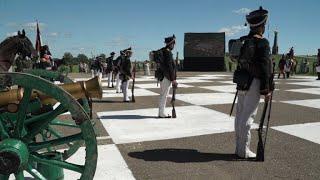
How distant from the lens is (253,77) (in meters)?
5.09

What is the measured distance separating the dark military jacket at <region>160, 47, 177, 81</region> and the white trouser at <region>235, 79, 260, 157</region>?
3.27m

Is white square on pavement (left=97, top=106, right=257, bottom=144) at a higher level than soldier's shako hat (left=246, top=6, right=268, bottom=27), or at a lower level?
lower

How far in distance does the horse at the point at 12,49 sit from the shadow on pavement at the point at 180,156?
2.27 meters

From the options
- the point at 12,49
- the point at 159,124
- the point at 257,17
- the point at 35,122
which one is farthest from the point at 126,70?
the point at 35,122

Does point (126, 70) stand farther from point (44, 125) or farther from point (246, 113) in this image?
point (44, 125)

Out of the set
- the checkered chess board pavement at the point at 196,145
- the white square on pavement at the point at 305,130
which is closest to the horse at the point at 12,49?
the checkered chess board pavement at the point at 196,145

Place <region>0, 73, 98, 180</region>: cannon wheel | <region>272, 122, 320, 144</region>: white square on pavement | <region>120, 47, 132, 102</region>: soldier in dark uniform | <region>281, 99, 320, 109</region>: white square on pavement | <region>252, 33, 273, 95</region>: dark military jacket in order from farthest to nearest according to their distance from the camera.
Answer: <region>120, 47, 132, 102</region>: soldier in dark uniform < <region>281, 99, 320, 109</region>: white square on pavement < <region>272, 122, 320, 144</region>: white square on pavement < <region>252, 33, 273, 95</region>: dark military jacket < <region>0, 73, 98, 180</region>: cannon wheel

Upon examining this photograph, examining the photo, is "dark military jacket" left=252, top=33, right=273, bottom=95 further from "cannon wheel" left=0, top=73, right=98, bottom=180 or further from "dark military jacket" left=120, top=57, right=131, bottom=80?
"dark military jacket" left=120, top=57, right=131, bottom=80

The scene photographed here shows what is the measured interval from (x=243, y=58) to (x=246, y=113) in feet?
2.35

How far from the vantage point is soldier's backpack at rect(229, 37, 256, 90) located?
5.01 meters

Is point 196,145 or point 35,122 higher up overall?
point 35,122

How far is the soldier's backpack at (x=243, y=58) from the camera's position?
5012 mm

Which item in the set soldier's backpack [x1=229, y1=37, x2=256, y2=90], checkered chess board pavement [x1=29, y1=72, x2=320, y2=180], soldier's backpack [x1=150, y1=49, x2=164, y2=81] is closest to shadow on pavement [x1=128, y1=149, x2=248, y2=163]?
checkered chess board pavement [x1=29, y1=72, x2=320, y2=180]

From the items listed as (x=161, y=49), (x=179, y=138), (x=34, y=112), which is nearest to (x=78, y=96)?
(x=34, y=112)
